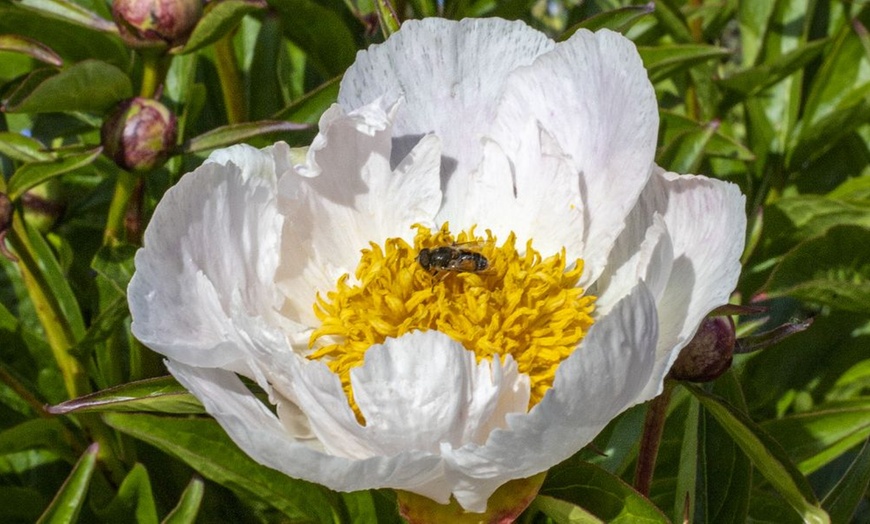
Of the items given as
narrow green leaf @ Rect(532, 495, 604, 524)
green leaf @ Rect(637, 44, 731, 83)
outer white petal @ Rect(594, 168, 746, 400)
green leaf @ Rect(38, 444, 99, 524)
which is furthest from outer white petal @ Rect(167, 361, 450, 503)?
green leaf @ Rect(637, 44, 731, 83)

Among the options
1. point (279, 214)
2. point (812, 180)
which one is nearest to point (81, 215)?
point (279, 214)

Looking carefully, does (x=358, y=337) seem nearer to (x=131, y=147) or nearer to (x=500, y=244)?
(x=500, y=244)

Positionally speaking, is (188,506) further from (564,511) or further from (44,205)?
(44,205)

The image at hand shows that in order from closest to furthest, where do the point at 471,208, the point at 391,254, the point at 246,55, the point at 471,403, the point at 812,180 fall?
1. the point at 471,403
2. the point at 391,254
3. the point at 471,208
4. the point at 246,55
5. the point at 812,180

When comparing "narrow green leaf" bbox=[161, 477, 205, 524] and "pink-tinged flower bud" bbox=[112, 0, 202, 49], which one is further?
"pink-tinged flower bud" bbox=[112, 0, 202, 49]

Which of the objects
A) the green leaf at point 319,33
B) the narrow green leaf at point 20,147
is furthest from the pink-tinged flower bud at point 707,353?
the green leaf at point 319,33

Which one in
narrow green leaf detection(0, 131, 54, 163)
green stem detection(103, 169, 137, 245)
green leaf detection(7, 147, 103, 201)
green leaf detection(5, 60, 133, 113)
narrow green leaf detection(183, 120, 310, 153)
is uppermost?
green leaf detection(5, 60, 133, 113)

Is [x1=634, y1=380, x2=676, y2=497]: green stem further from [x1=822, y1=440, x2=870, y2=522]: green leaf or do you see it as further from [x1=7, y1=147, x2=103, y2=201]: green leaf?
[x1=7, y1=147, x2=103, y2=201]: green leaf

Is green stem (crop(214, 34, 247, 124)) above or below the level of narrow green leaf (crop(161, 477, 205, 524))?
above
